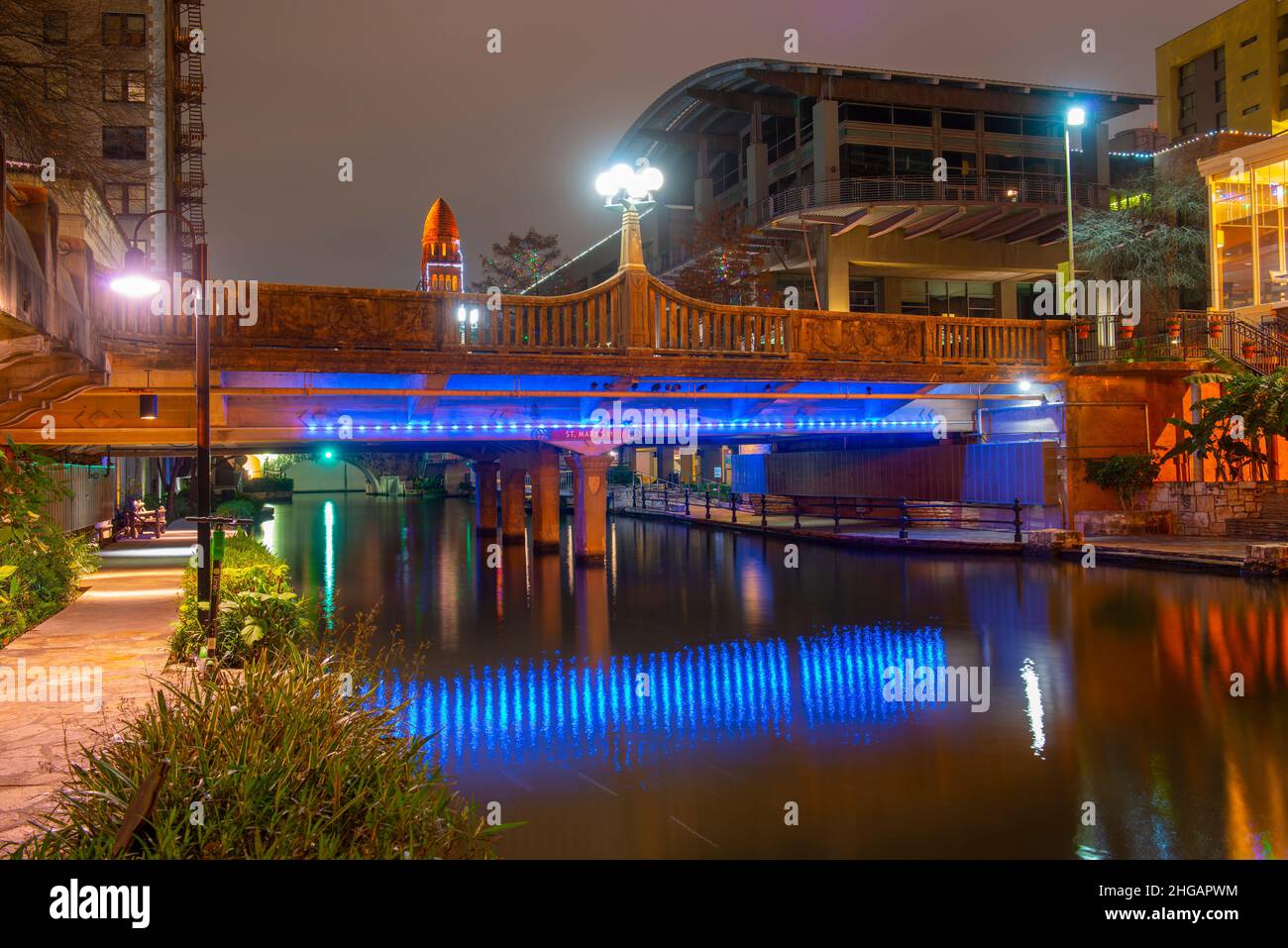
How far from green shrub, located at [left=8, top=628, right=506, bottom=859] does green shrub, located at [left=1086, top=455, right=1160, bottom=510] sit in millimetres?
25612

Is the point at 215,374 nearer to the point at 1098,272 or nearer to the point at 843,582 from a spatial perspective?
the point at 843,582

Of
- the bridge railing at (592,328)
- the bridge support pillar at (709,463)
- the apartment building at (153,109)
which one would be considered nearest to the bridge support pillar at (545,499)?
the bridge railing at (592,328)

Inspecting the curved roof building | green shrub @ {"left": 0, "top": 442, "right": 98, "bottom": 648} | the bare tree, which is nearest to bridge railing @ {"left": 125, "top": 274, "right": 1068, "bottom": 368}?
the bare tree

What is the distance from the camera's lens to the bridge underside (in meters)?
21.0

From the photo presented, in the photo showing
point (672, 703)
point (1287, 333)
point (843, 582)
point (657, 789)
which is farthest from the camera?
point (1287, 333)

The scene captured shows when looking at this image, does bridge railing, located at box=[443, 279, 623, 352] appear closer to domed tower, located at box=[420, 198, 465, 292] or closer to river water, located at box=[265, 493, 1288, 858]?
river water, located at box=[265, 493, 1288, 858]

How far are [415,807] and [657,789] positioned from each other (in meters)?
3.00

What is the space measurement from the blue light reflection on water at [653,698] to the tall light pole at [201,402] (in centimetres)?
213

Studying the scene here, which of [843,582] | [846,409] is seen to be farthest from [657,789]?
[846,409]

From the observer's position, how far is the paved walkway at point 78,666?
7176 mm

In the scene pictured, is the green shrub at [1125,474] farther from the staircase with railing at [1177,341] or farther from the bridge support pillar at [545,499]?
the bridge support pillar at [545,499]
